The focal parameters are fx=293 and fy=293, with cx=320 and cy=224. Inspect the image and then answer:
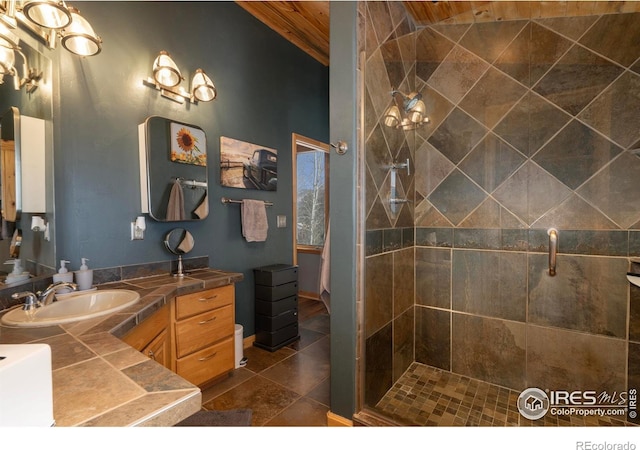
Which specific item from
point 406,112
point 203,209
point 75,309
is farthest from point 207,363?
point 406,112

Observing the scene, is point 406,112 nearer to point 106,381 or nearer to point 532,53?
point 532,53

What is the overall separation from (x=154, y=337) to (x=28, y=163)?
3.33 feet

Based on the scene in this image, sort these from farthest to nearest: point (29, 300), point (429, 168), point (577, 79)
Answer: point (429, 168) → point (577, 79) → point (29, 300)

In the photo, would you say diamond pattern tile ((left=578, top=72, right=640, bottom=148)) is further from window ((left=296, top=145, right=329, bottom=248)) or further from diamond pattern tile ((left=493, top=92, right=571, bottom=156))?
window ((left=296, top=145, right=329, bottom=248))

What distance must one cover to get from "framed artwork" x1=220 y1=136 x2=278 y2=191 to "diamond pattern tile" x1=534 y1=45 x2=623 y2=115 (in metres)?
2.10

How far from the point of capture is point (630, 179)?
5.18 feet

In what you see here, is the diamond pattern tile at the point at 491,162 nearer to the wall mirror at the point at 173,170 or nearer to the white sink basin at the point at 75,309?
the wall mirror at the point at 173,170

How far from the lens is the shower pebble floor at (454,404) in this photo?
156 centimetres

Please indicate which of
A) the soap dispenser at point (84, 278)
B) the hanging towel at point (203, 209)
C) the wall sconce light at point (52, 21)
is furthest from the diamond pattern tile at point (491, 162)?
the soap dispenser at point (84, 278)

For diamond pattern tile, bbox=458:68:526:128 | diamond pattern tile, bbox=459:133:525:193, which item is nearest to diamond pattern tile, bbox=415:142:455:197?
diamond pattern tile, bbox=459:133:525:193

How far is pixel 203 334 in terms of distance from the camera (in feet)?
6.00

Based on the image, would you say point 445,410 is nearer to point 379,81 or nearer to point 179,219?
point 379,81
